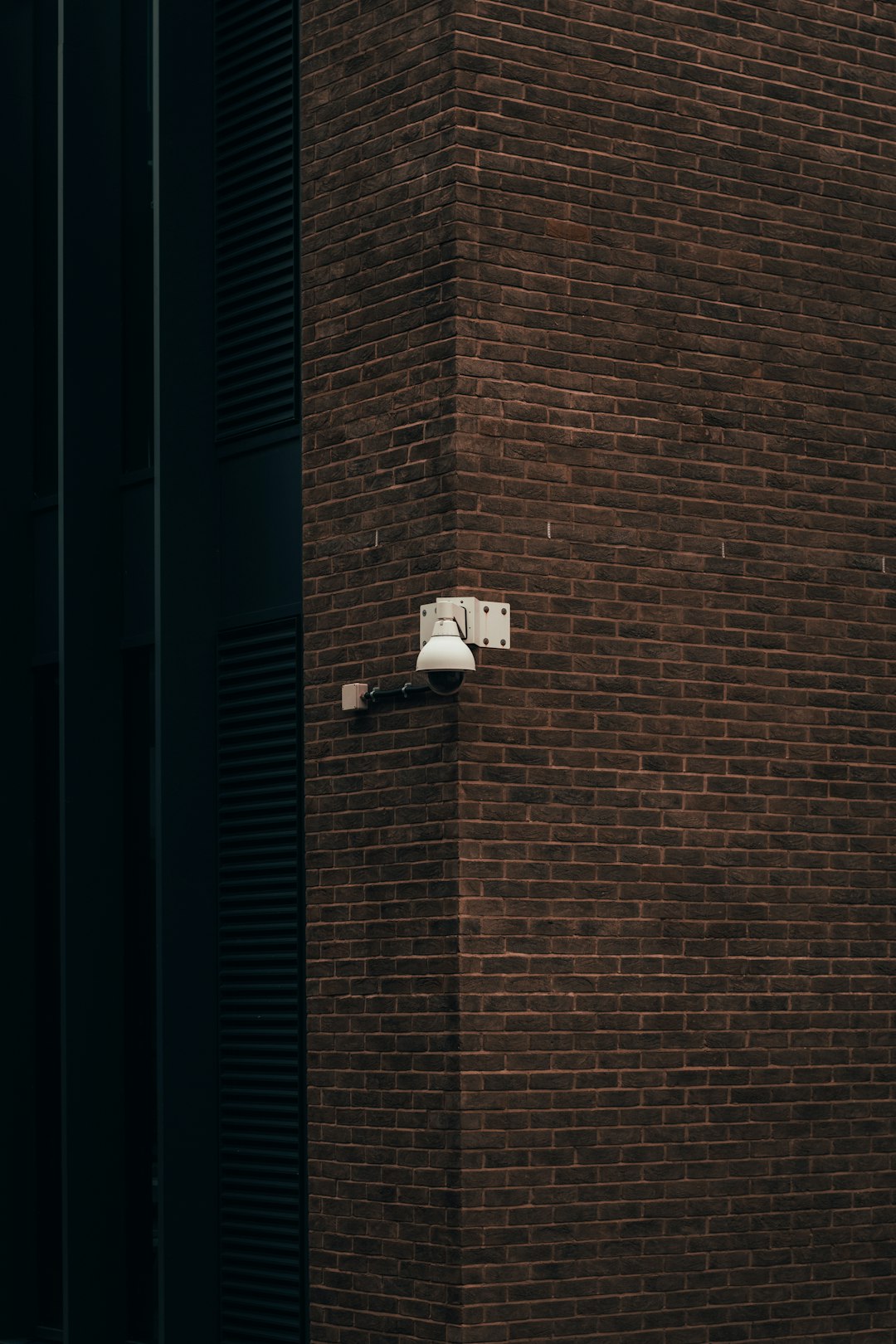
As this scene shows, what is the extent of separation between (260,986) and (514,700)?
2.48 metres

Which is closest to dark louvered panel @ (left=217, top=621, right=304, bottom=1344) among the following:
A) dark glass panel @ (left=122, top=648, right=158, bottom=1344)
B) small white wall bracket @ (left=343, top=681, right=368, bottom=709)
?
dark glass panel @ (left=122, top=648, right=158, bottom=1344)

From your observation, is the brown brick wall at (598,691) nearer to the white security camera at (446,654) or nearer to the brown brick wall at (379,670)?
the brown brick wall at (379,670)

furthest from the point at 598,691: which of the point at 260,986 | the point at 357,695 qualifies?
the point at 260,986

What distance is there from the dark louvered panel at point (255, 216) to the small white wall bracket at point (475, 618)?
206 cm

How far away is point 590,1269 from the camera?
8.81m

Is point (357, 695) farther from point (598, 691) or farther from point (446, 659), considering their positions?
point (598, 691)

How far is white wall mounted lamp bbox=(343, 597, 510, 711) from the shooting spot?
846 centimetres

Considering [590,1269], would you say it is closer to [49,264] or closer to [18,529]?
[18,529]

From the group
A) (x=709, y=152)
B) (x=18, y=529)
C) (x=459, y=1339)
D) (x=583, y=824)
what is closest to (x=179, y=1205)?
(x=459, y=1339)

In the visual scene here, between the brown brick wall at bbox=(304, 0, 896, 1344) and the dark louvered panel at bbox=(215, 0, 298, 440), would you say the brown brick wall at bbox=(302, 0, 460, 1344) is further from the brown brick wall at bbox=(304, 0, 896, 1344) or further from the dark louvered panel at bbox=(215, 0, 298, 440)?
the dark louvered panel at bbox=(215, 0, 298, 440)

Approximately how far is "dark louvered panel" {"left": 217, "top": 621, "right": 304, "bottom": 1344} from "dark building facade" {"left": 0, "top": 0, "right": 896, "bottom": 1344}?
0.09ft

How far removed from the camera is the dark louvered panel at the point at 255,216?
1062cm

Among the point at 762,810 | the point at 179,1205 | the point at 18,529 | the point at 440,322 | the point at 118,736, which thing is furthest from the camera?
the point at 18,529

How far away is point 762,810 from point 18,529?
547 cm
